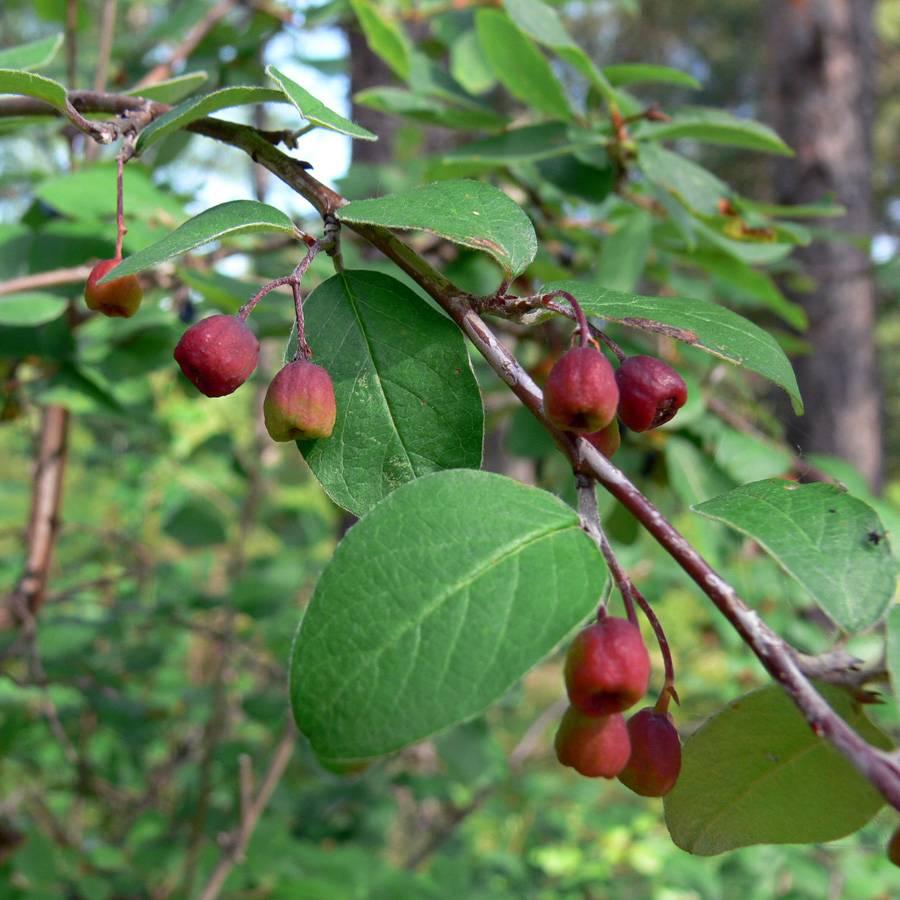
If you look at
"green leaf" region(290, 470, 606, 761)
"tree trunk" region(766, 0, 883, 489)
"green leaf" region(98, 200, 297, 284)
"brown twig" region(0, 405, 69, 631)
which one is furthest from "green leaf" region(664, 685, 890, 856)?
"tree trunk" region(766, 0, 883, 489)

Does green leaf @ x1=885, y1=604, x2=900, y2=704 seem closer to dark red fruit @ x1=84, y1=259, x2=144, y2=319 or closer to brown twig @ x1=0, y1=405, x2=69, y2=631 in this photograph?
dark red fruit @ x1=84, y1=259, x2=144, y2=319

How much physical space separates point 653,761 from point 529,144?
2.66ft

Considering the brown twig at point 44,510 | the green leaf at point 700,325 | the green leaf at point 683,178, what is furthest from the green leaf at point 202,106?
the brown twig at point 44,510

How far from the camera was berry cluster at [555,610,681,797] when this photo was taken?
0.45 m

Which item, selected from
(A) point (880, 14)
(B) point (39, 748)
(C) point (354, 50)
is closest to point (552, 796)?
(B) point (39, 748)

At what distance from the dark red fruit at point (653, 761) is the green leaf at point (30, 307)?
3.19ft

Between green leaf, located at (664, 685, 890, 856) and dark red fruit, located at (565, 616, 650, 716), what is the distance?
0.08 m

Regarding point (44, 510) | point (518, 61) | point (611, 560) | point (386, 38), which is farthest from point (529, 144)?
point (44, 510)

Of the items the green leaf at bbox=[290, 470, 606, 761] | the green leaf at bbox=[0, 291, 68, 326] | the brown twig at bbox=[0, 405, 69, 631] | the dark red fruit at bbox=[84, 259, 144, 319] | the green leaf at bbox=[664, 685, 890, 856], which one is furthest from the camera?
the brown twig at bbox=[0, 405, 69, 631]

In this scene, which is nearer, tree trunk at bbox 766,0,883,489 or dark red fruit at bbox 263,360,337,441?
dark red fruit at bbox 263,360,337,441

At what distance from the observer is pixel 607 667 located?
0.45 m

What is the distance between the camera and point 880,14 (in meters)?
11.6

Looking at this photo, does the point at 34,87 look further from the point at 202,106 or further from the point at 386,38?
the point at 386,38

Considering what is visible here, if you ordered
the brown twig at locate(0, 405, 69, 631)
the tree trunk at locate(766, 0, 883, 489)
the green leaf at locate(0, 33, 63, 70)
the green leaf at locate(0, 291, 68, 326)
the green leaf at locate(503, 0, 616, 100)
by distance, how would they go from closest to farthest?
1. the green leaf at locate(0, 33, 63, 70)
2. the green leaf at locate(503, 0, 616, 100)
3. the green leaf at locate(0, 291, 68, 326)
4. the brown twig at locate(0, 405, 69, 631)
5. the tree trunk at locate(766, 0, 883, 489)
